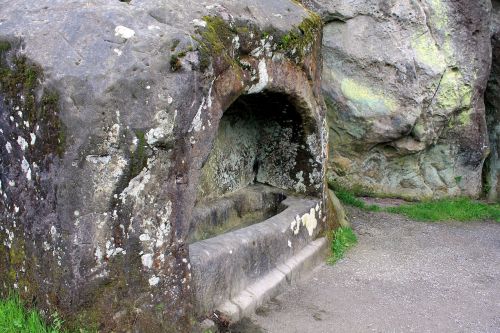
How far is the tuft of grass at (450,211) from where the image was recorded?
7.11m

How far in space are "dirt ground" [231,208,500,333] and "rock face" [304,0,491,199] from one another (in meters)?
1.71

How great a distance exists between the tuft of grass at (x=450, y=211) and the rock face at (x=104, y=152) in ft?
14.7

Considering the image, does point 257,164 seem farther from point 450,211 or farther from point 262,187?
point 450,211

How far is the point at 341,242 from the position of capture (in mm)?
5660

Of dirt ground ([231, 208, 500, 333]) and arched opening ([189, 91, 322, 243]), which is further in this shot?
arched opening ([189, 91, 322, 243])

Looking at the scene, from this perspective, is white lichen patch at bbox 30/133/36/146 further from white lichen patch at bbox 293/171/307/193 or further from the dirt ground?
white lichen patch at bbox 293/171/307/193

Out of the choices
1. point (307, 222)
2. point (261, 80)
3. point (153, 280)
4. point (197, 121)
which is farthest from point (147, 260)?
point (307, 222)

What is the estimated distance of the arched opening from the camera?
17.4ft

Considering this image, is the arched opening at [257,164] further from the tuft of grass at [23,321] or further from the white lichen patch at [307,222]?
the tuft of grass at [23,321]

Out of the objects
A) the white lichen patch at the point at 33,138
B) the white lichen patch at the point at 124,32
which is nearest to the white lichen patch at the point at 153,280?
the white lichen patch at the point at 33,138

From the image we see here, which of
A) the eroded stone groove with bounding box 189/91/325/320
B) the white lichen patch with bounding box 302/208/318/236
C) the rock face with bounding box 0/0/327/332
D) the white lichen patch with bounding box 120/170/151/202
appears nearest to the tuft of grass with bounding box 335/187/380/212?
the eroded stone groove with bounding box 189/91/325/320

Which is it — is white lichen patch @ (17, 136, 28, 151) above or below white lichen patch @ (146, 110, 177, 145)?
below

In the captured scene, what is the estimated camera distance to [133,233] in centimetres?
311

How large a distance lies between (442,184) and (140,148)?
6.23 meters
